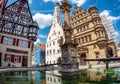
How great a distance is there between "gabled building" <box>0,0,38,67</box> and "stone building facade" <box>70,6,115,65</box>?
1164 centimetres

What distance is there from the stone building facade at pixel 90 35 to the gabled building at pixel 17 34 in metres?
11.6

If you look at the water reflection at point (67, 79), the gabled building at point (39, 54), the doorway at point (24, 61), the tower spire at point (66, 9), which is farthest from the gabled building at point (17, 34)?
the gabled building at point (39, 54)

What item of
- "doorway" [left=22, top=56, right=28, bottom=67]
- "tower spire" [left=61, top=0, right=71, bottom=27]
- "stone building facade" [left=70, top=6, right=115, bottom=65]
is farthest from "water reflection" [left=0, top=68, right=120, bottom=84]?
"stone building facade" [left=70, top=6, right=115, bottom=65]

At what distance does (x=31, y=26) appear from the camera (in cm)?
3111

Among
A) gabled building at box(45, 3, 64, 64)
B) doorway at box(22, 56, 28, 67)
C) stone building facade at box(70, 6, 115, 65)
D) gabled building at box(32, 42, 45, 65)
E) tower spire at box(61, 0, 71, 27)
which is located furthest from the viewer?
gabled building at box(32, 42, 45, 65)

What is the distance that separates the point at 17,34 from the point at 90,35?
54.8 feet

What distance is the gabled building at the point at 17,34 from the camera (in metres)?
26.8

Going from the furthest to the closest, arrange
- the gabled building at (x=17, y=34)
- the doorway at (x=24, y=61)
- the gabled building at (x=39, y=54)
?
the gabled building at (x=39, y=54), the doorway at (x=24, y=61), the gabled building at (x=17, y=34)

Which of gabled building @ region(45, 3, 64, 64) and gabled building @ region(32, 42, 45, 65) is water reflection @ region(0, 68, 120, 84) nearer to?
gabled building @ region(45, 3, 64, 64)

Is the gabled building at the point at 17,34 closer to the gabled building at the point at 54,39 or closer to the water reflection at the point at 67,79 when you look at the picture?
the gabled building at the point at 54,39

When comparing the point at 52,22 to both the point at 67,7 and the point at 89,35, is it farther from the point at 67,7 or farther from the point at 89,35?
the point at 67,7

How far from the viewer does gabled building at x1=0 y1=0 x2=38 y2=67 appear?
87.8 ft

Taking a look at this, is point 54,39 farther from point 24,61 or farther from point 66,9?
point 66,9

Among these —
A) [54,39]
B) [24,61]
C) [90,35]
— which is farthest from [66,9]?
[54,39]
